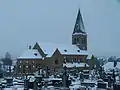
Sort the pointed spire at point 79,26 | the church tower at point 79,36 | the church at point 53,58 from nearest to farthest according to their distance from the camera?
the church at point 53,58
the church tower at point 79,36
the pointed spire at point 79,26

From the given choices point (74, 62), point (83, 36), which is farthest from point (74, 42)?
point (74, 62)

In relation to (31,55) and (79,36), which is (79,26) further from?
(31,55)

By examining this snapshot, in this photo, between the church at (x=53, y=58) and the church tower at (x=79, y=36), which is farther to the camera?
the church tower at (x=79, y=36)

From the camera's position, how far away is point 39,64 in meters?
37.7

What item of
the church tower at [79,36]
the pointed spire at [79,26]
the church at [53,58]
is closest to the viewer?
the church at [53,58]

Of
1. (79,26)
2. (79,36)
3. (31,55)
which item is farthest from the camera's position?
(79,26)

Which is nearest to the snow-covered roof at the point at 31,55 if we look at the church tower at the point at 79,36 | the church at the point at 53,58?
the church at the point at 53,58

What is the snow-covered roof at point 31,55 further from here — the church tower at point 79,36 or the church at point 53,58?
the church tower at point 79,36

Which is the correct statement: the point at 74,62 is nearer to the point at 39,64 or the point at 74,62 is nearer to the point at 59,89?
the point at 39,64

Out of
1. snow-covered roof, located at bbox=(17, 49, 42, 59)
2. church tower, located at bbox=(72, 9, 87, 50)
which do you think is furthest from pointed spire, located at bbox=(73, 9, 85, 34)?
snow-covered roof, located at bbox=(17, 49, 42, 59)

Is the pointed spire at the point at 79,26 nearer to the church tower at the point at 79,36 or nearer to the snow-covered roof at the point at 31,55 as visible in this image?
the church tower at the point at 79,36

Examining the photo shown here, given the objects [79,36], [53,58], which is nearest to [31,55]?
[53,58]

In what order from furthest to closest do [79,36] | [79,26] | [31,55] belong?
[79,26] < [79,36] < [31,55]

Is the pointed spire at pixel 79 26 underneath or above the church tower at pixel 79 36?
above
